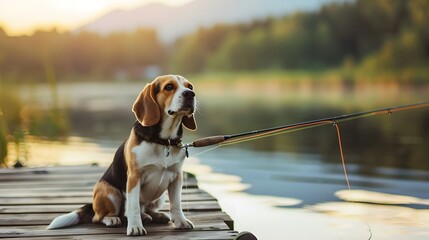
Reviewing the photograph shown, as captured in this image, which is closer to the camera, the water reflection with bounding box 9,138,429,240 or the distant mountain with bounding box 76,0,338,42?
the water reflection with bounding box 9,138,429,240

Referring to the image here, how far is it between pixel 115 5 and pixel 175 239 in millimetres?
162065

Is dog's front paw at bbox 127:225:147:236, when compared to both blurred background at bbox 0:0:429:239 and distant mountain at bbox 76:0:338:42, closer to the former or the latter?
blurred background at bbox 0:0:429:239

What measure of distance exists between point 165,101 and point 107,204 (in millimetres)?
913

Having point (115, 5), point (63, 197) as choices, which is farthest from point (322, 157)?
point (115, 5)

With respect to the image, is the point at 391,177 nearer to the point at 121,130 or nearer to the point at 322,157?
the point at 322,157

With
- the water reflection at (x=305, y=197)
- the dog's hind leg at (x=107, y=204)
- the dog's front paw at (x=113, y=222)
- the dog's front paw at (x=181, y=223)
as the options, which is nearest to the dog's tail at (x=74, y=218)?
the dog's hind leg at (x=107, y=204)

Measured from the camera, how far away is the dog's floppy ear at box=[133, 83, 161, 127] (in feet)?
15.2

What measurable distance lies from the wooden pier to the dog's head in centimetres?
83

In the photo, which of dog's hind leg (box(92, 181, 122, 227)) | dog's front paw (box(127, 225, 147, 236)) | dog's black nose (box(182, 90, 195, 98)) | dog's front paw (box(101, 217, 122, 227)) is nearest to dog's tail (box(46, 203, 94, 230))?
dog's hind leg (box(92, 181, 122, 227))

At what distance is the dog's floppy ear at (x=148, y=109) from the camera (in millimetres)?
4633

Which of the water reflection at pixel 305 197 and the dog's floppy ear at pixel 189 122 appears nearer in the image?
the dog's floppy ear at pixel 189 122

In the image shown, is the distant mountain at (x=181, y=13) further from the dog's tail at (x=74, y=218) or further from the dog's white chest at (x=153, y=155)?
the dog's white chest at (x=153, y=155)

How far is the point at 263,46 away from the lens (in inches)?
2398

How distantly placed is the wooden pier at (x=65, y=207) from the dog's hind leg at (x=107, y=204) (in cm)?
7
